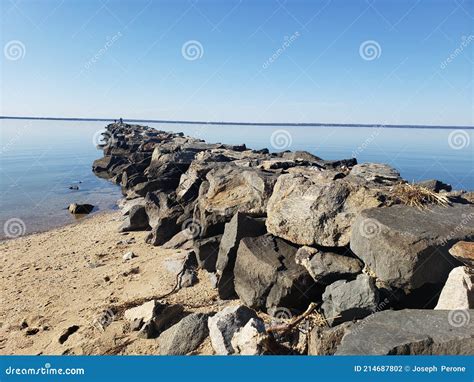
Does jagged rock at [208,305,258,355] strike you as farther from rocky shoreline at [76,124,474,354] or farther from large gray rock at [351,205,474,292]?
large gray rock at [351,205,474,292]

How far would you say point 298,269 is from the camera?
20.3 ft

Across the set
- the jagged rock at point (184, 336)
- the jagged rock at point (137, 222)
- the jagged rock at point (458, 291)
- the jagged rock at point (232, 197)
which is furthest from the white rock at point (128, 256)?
the jagged rock at point (458, 291)

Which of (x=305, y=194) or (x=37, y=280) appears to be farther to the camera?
(x=37, y=280)

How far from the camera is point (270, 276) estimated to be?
6211 millimetres

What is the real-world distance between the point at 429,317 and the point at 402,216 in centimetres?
174

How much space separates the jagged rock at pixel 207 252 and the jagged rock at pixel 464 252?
5042 mm

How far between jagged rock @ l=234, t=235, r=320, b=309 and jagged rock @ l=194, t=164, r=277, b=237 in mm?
1401

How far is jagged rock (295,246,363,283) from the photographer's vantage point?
5.82 meters

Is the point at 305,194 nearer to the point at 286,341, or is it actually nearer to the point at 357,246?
the point at 357,246

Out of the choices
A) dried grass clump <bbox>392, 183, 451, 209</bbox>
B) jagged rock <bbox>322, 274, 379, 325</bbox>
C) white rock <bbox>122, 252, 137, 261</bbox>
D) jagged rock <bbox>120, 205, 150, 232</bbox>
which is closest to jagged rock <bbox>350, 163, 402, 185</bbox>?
dried grass clump <bbox>392, 183, 451, 209</bbox>

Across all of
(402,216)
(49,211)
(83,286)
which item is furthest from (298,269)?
(49,211)

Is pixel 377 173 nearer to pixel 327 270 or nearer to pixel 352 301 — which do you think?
pixel 327 270

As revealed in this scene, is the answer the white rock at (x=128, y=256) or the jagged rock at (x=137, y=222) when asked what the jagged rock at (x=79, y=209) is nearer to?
the jagged rock at (x=137, y=222)

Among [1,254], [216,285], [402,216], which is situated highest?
[402,216]
